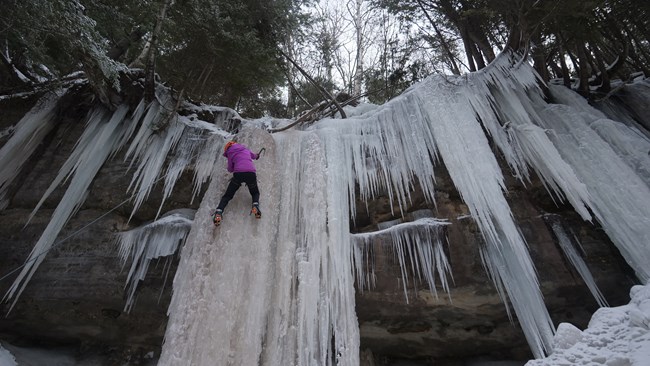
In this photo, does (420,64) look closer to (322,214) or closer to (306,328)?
(322,214)

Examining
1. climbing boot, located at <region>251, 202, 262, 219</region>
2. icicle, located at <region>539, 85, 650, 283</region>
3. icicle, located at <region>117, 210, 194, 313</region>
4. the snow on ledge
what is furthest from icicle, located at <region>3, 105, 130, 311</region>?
icicle, located at <region>539, 85, 650, 283</region>

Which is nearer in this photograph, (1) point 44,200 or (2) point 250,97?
(1) point 44,200

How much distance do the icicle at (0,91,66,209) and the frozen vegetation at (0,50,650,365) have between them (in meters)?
0.08

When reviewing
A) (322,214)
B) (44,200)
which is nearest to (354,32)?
(322,214)

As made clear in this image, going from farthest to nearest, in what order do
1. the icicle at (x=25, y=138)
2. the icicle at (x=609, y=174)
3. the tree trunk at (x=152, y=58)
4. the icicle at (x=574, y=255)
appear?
the icicle at (x=25, y=138) → the tree trunk at (x=152, y=58) → the icicle at (x=574, y=255) → the icicle at (x=609, y=174)

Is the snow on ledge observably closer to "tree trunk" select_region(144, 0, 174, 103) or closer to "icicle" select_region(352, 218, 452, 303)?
"icicle" select_region(352, 218, 452, 303)

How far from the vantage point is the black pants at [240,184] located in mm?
3931

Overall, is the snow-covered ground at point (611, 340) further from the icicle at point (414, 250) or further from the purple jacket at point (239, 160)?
the purple jacket at point (239, 160)

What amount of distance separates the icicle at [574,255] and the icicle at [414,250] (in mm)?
1414

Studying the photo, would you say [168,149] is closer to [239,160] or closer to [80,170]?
[80,170]

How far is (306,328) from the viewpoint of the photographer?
3186 millimetres

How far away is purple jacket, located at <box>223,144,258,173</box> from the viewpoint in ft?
13.3

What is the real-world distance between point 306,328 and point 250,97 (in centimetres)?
660

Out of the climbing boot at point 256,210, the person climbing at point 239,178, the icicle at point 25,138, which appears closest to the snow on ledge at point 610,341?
the climbing boot at point 256,210
